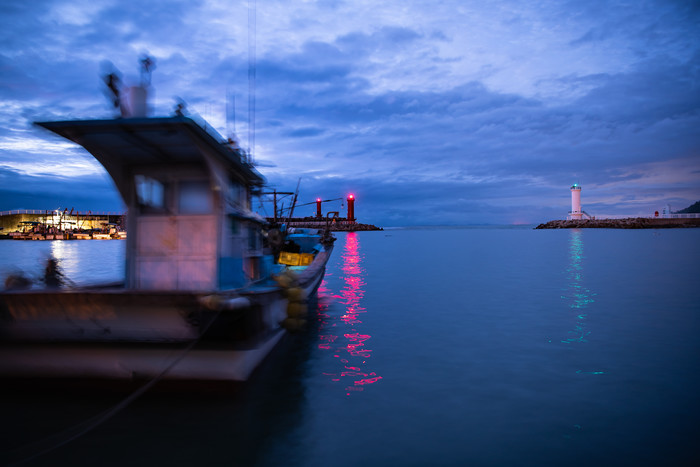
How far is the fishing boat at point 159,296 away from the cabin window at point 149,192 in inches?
0.8

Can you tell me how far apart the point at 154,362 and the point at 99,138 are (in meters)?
3.99

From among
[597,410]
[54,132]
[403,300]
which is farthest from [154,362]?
[403,300]

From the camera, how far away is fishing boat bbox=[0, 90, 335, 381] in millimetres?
6500

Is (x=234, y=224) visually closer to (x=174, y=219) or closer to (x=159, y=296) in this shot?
(x=174, y=219)

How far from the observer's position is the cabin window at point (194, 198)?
7824mm

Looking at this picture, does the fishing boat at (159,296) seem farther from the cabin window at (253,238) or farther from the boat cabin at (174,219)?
the cabin window at (253,238)

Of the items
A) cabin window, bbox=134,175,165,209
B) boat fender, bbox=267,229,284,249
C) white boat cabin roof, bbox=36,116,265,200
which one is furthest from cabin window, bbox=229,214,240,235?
boat fender, bbox=267,229,284,249

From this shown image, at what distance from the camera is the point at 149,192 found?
796 cm

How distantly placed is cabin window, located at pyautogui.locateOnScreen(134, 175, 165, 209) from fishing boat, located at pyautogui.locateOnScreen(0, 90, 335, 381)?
0.02 metres

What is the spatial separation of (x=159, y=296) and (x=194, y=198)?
2.28 metres

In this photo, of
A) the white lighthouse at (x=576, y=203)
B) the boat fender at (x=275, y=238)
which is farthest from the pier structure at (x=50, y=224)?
the white lighthouse at (x=576, y=203)

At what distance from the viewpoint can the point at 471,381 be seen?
315 inches

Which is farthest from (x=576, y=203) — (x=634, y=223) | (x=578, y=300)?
(x=578, y=300)

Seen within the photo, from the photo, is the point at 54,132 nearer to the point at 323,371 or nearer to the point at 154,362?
the point at 154,362
